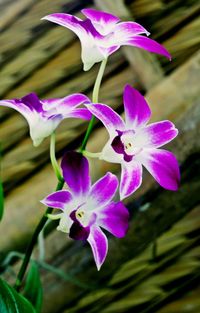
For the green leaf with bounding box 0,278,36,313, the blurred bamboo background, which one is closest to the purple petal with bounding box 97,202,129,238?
the green leaf with bounding box 0,278,36,313

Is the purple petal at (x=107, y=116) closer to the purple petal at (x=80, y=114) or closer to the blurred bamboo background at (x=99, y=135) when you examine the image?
the purple petal at (x=80, y=114)

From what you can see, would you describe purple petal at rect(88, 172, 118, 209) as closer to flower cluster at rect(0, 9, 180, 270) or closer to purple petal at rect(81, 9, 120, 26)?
flower cluster at rect(0, 9, 180, 270)

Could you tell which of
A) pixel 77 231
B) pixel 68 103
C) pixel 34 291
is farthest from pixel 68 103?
pixel 34 291

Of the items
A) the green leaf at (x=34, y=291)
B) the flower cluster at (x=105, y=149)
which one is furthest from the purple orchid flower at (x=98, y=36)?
the green leaf at (x=34, y=291)

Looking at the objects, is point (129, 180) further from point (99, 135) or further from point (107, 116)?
point (99, 135)

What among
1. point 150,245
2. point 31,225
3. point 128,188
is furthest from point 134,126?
point 150,245

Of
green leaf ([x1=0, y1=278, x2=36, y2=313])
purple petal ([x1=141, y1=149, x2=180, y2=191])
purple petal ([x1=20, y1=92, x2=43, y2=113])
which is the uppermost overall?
purple petal ([x1=20, y1=92, x2=43, y2=113])

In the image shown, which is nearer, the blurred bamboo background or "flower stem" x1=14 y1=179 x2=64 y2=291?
"flower stem" x1=14 y1=179 x2=64 y2=291
